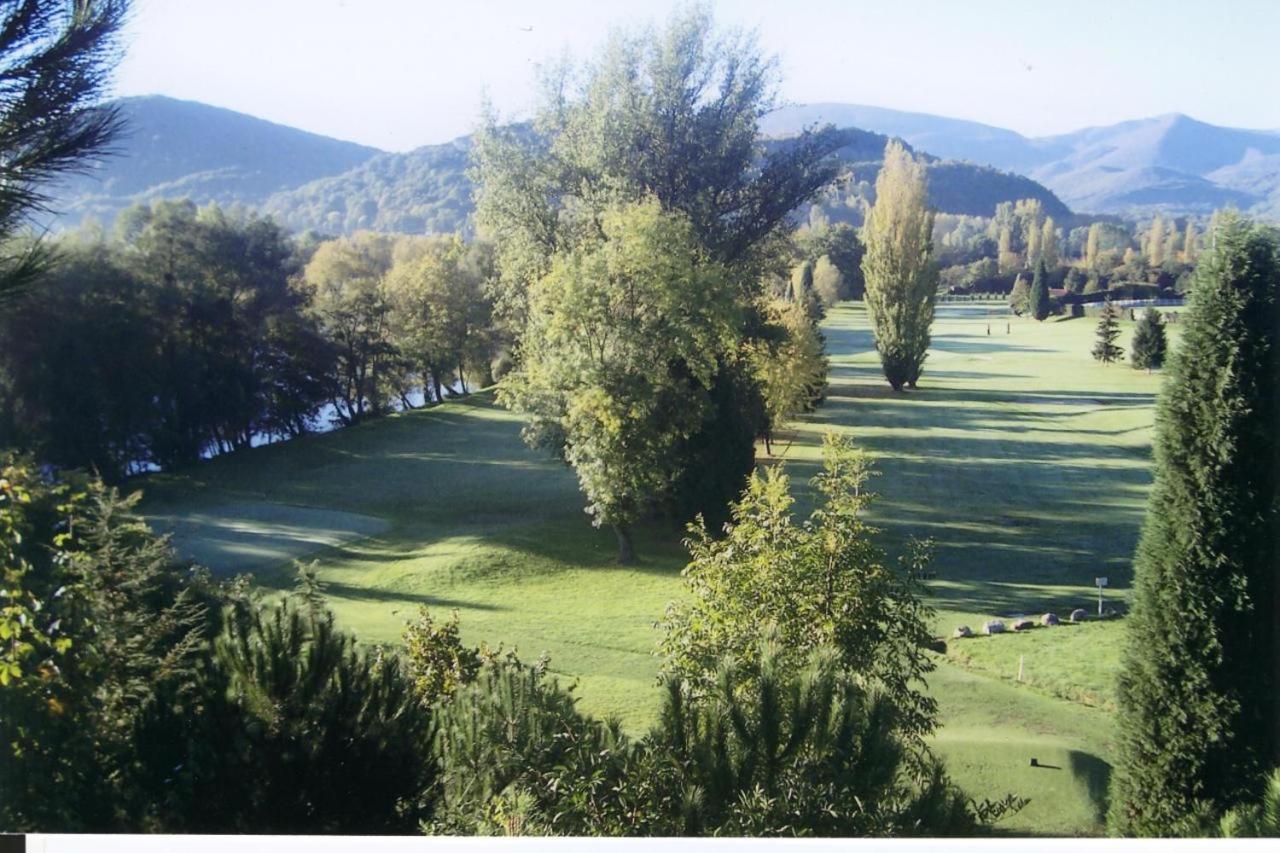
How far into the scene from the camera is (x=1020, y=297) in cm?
518

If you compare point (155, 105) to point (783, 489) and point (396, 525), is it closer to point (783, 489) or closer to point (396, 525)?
point (396, 525)

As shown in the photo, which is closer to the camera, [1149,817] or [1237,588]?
[1237,588]

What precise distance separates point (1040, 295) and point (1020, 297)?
0.12 m

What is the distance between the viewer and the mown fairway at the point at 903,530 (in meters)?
4.35

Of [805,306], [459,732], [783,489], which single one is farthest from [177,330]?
[805,306]

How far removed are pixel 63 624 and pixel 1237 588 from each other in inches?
178

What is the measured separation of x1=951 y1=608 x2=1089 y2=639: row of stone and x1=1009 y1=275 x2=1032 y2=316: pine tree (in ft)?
5.83

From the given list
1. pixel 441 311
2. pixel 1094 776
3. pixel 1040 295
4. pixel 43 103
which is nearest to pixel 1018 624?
pixel 1094 776

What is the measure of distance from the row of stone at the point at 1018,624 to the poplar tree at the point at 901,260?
165 centimetres

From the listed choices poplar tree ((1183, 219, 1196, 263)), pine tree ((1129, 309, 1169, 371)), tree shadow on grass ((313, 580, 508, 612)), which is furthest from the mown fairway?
poplar tree ((1183, 219, 1196, 263))

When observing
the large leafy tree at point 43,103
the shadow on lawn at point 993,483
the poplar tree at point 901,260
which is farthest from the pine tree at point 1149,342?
the large leafy tree at point 43,103

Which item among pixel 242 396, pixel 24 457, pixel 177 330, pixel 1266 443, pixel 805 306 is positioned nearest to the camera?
pixel 1266 443

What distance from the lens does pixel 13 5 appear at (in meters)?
3.54

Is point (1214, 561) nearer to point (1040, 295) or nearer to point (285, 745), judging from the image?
point (1040, 295)
